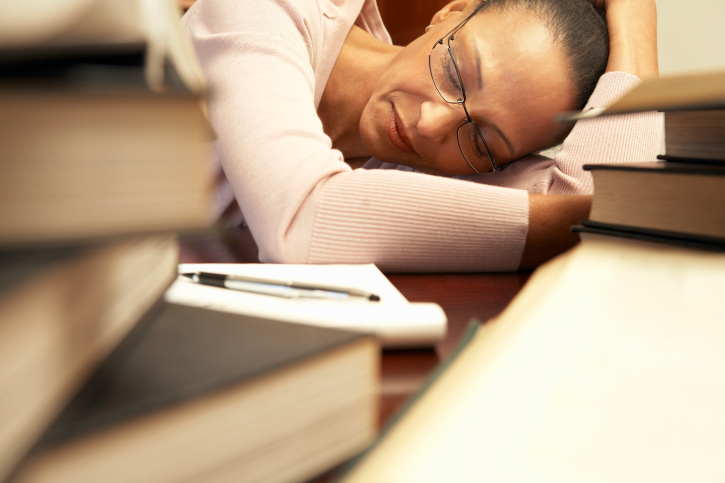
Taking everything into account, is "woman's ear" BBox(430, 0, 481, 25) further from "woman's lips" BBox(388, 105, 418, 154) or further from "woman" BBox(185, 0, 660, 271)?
"woman's lips" BBox(388, 105, 418, 154)

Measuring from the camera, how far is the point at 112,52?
177 millimetres

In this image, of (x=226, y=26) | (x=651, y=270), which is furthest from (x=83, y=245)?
(x=226, y=26)

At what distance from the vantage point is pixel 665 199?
1.32 feet

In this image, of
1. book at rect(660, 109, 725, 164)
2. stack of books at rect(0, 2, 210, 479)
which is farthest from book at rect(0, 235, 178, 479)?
book at rect(660, 109, 725, 164)

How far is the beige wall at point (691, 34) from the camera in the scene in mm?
1764

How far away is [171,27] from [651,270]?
326mm

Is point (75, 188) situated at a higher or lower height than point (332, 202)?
higher

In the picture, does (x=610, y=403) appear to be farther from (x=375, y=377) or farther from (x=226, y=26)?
(x=226, y=26)

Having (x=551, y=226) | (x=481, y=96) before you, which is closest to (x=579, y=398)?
(x=551, y=226)

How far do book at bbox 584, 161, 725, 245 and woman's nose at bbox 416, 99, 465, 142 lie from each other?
526 millimetres

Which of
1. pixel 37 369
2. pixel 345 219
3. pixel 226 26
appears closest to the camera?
pixel 37 369

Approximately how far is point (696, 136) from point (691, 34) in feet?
5.96

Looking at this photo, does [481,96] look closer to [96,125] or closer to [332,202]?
[332,202]

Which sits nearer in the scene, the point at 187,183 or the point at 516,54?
the point at 187,183
